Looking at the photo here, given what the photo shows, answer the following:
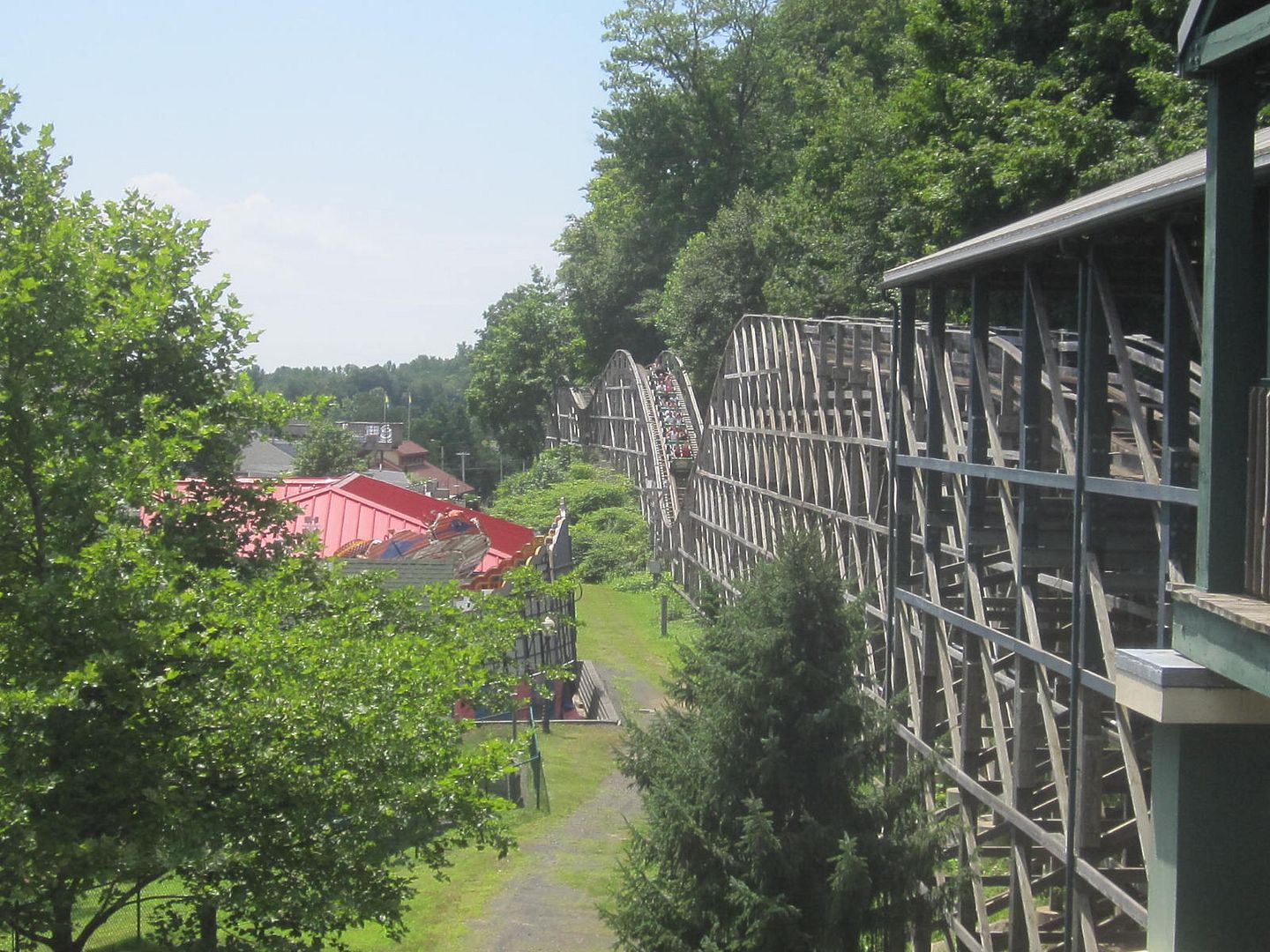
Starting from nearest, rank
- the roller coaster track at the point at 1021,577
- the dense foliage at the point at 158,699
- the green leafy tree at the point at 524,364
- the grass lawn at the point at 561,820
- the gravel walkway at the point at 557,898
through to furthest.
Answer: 1. the dense foliage at the point at 158,699
2. the roller coaster track at the point at 1021,577
3. the gravel walkway at the point at 557,898
4. the grass lawn at the point at 561,820
5. the green leafy tree at the point at 524,364

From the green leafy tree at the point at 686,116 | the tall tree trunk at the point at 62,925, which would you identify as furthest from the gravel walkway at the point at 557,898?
the green leafy tree at the point at 686,116

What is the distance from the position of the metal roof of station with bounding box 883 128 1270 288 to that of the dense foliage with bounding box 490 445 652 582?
77.5 feet

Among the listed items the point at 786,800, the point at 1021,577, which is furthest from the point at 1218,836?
the point at 1021,577

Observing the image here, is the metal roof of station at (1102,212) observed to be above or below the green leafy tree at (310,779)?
above

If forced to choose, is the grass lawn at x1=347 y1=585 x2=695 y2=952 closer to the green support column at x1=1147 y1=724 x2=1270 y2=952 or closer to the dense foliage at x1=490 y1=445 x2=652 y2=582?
the dense foliage at x1=490 y1=445 x2=652 y2=582

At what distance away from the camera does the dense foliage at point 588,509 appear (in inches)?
1596

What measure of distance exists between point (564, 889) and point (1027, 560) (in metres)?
7.73

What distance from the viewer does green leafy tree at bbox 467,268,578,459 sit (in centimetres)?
6800

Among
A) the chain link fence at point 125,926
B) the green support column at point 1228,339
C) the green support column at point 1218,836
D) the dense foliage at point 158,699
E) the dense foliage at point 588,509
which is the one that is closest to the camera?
the green support column at point 1228,339

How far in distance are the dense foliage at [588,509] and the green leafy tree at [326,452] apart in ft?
29.1

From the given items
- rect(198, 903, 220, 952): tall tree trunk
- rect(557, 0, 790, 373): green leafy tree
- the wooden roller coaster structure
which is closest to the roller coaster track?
the wooden roller coaster structure

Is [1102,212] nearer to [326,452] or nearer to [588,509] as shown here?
[588,509]

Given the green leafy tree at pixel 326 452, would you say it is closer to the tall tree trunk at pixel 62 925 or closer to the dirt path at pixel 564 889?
the dirt path at pixel 564 889

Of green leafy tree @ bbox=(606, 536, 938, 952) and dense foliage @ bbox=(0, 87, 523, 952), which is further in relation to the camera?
green leafy tree @ bbox=(606, 536, 938, 952)
